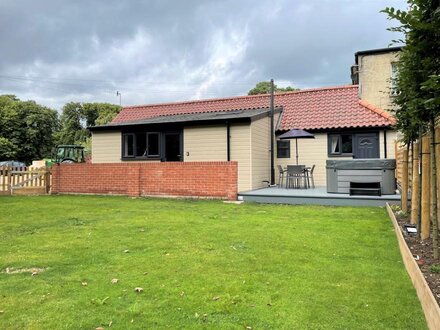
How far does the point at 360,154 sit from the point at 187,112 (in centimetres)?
996

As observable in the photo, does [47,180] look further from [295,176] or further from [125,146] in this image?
[295,176]

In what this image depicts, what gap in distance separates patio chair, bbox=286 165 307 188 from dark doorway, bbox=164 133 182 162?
479 cm

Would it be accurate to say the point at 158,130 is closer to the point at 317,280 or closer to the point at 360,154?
the point at 360,154

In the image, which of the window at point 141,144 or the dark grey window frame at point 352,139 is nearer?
the dark grey window frame at point 352,139

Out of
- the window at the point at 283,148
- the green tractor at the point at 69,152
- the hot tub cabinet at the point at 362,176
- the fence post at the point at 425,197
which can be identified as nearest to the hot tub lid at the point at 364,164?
the hot tub cabinet at the point at 362,176

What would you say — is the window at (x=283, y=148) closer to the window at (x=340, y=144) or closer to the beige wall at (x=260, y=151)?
the beige wall at (x=260, y=151)

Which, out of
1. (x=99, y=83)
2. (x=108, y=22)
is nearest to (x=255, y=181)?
(x=108, y=22)

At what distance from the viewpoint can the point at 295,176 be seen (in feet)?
43.0

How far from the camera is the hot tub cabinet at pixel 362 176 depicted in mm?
10586

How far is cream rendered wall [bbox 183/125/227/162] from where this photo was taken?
1392cm

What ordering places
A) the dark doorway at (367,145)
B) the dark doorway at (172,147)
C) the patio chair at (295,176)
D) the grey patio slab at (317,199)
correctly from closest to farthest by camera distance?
the grey patio slab at (317,199) < the patio chair at (295,176) < the dark doorway at (367,145) < the dark doorway at (172,147)

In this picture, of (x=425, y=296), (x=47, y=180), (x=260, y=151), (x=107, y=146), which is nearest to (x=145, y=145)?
(x=107, y=146)

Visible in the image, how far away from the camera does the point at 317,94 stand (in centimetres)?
1767

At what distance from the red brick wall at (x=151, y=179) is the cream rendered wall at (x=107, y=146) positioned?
6.85ft
